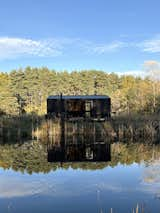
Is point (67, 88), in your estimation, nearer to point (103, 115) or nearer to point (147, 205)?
point (103, 115)

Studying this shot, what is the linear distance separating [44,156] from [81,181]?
4.24 metres

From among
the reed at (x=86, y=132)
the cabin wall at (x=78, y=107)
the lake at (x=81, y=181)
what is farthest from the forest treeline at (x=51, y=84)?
the lake at (x=81, y=181)

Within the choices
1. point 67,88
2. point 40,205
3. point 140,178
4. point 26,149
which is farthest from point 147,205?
point 67,88

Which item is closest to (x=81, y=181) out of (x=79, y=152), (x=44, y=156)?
(x=44, y=156)

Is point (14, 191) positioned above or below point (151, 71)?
below

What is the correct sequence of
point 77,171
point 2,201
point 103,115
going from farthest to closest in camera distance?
point 103,115 → point 77,171 → point 2,201

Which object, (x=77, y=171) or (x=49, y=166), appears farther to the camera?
(x=49, y=166)

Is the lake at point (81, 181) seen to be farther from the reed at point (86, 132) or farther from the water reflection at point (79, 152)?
the reed at point (86, 132)

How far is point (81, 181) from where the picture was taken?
29.1ft

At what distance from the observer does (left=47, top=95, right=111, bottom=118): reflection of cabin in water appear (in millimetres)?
26953

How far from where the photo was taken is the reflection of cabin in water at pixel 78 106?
88.4 ft

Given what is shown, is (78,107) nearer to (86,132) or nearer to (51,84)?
(86,132)

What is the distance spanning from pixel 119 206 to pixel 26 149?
8424mm

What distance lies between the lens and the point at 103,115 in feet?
86.9
